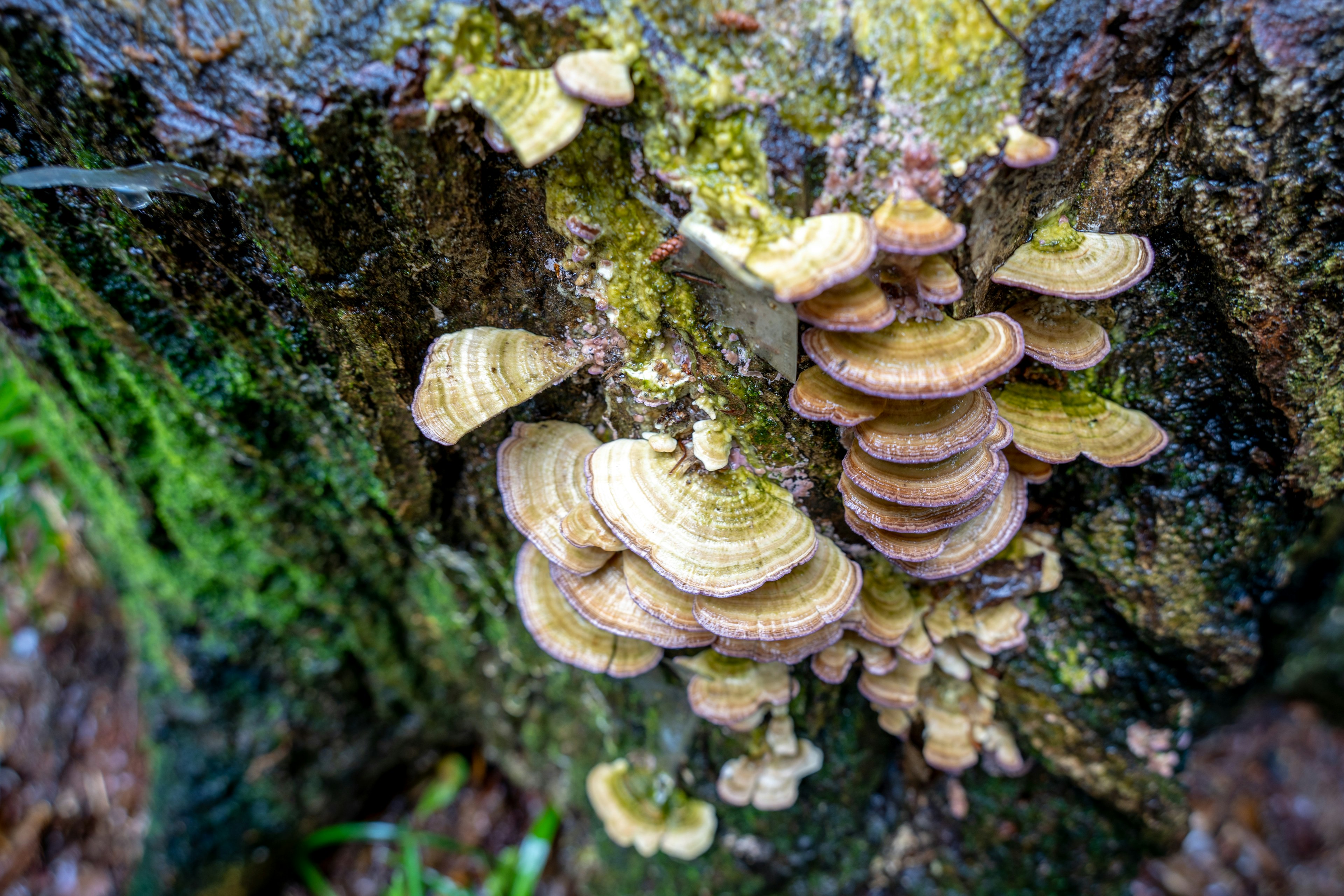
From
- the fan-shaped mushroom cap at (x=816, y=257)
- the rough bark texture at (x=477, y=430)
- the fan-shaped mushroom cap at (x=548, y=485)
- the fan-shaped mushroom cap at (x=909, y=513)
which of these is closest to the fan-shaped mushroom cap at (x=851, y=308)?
the fan-shaped mushroom cap at (x=816, y=257)

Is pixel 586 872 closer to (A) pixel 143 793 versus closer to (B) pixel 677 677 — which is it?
(B) pixel 677 677

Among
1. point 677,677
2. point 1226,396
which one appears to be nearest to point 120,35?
point 677,677

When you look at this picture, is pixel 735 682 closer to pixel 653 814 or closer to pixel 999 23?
pixel 653 814

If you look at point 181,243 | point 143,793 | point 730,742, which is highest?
point 181,243

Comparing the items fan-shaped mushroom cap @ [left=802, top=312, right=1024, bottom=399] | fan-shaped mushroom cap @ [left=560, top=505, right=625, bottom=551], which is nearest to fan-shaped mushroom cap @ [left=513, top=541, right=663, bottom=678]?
fan-shaped mushroom cap @ [left=560, top=505, right=625, bottom=551]

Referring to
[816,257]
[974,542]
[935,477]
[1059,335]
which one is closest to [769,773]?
[974,542]

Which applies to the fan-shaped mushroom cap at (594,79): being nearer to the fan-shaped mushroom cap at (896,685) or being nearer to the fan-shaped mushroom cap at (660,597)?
the fan-shaped mushroom cap at (660,597)
